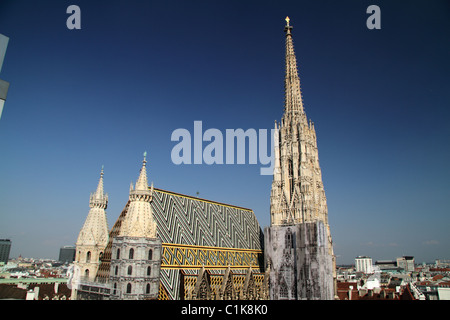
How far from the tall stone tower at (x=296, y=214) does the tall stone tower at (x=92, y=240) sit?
88.2 feet

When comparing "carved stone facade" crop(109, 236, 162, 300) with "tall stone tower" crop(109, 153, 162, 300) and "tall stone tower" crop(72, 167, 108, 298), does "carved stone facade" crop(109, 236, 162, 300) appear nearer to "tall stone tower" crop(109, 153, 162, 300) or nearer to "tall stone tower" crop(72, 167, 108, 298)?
"tall stone tower" crop(109, 153, 162, 300)

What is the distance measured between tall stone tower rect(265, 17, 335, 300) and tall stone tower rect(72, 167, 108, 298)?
26.9 meters

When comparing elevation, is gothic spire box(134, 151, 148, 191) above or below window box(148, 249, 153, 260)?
above

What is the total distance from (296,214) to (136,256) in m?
27.8

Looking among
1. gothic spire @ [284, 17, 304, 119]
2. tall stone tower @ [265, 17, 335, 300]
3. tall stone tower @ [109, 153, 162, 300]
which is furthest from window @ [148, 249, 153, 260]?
gothic spire @ [284, 17, 304, 119]

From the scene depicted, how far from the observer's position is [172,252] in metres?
44.6

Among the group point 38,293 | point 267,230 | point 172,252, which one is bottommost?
A: point 38,293

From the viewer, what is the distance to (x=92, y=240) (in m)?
44.7

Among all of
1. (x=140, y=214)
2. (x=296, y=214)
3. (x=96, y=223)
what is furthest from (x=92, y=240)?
(x=296, y=214)

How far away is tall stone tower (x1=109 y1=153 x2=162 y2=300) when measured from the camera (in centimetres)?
3700

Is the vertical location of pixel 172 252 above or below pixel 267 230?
below
